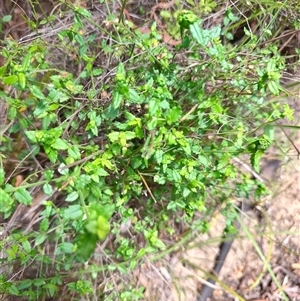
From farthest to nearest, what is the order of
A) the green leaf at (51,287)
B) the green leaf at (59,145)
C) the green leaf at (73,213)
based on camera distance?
the green leaf at (51,287) < the green leaf at (59,145) < the green leaf at (73,213)

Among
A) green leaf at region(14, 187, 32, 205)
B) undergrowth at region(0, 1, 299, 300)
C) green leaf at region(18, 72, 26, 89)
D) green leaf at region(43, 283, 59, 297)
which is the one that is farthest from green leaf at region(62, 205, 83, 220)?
green leaf at region(43, 283, 59, 297)

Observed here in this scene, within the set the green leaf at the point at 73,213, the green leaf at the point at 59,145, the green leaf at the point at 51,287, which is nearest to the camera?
the green leaf at the point at 73,213

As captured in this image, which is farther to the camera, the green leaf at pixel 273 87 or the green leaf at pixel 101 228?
the green leaf at pixel 273 87

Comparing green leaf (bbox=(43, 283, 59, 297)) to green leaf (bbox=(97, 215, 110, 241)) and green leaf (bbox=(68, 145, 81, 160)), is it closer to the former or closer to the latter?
green leaf (bbox=(68, 145, 81, 160))

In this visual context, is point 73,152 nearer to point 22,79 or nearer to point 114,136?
point 114,136

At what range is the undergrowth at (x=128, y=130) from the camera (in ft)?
3.67

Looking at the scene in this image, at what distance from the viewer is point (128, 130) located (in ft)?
3.95

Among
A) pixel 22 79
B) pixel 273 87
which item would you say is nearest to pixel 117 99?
pixel 22 79

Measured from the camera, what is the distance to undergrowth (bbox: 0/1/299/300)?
3.67 feet

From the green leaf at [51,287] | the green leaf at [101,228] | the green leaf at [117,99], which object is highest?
the green leaf at [101,228]

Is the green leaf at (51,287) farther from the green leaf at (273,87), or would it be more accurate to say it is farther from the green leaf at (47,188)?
the green leaf at (273,87)

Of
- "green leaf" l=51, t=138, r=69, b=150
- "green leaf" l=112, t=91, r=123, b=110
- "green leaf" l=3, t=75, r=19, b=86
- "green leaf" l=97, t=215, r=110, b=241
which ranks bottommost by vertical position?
"green leaf" l=51, t=138, r=69, b=150

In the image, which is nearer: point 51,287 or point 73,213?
point 73,213

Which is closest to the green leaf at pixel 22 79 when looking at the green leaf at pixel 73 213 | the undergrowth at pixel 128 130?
the undergrowth at pixel 128 130
